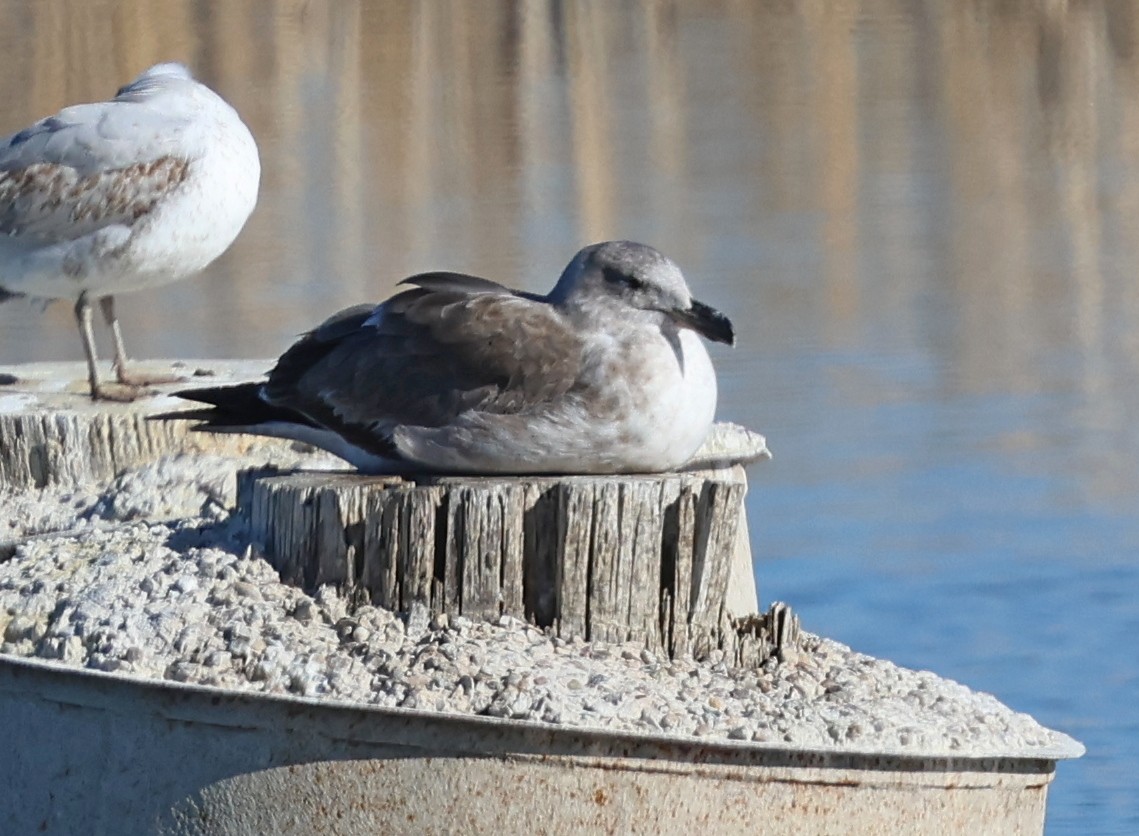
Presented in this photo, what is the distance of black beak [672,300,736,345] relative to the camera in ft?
14.2

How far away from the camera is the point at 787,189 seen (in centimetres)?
1789

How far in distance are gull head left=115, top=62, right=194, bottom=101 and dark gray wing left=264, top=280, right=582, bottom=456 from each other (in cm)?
233

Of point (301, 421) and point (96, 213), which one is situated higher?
point (96, 213)

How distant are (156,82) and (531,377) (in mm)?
2942

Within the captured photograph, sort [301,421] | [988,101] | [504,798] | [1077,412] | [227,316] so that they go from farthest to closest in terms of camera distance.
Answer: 1. [988,101]
2. [227,316]
3. [1077,412]
4. [301,421]
5. [504,798]

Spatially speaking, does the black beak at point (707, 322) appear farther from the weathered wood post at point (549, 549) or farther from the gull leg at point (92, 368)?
the gull leg at point (92, 368)

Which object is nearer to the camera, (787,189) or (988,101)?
(787,189)

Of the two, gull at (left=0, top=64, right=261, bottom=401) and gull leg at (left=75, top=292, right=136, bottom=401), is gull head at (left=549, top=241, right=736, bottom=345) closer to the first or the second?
gull leg at (left=75, top=292, right=136, bottom=401)

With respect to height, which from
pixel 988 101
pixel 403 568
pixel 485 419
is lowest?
pixel 403 568

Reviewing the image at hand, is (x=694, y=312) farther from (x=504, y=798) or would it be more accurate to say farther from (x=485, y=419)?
(x=504, y=798)

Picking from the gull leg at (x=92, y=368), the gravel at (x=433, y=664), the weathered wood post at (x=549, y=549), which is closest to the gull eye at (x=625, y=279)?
the weathered wood post at (x=549, y=549)

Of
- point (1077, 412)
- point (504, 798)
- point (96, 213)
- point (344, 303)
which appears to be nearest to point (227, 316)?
point (344, 303)

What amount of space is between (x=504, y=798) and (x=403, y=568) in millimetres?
560

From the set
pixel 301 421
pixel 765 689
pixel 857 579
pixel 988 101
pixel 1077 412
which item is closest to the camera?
pixel 765 689
